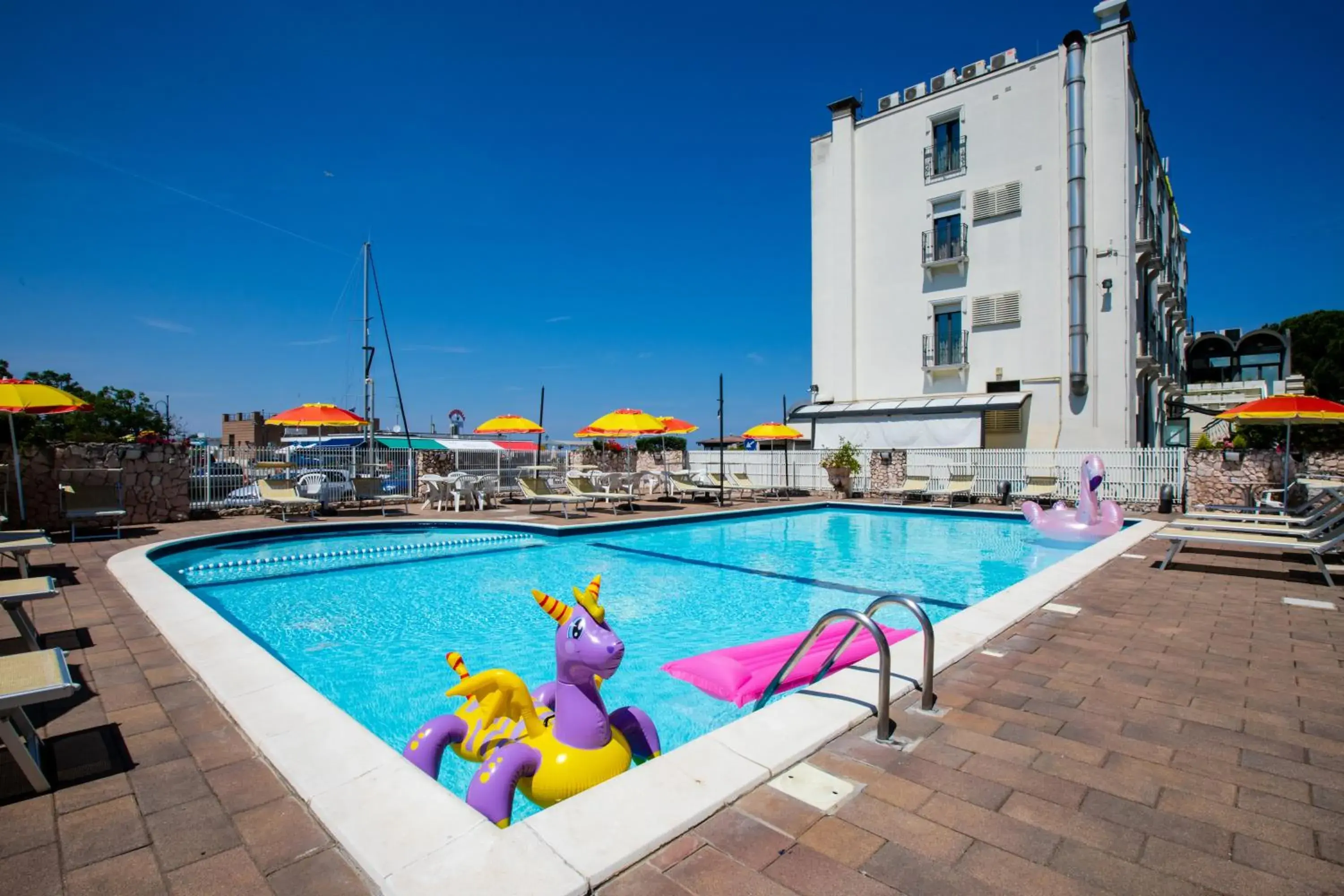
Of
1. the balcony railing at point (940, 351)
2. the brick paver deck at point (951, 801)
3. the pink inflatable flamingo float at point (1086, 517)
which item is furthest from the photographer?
the balcony railing at point (940, 351)

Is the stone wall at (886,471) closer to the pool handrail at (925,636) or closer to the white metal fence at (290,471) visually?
the white metal fence at (290,471)

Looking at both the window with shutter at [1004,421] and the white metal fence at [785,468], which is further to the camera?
the window with shutter at [1004,421]

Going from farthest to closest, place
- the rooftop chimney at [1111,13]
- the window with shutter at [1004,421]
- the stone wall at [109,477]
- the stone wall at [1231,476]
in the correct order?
the window with shutter at [1004,421] → the rooftop chimney at [1111,13] → the stone wall at [1231,476] → the stone wall at [109,477]

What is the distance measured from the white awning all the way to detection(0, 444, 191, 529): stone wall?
20105 mm

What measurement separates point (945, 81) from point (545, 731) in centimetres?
2819

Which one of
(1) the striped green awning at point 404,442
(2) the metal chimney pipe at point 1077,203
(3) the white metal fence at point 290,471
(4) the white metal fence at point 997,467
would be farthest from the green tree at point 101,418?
(2) the metal chimney pipe at point 1077,203

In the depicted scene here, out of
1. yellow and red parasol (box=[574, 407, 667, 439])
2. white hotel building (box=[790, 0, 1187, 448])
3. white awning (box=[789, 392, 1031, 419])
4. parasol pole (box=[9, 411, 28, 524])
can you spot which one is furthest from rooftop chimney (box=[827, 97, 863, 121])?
parasol pole (box=[9, 411, 28, 524])

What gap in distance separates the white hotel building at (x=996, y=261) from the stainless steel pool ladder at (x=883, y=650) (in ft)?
65.4

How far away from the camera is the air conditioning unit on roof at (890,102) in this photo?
2570 centimetres

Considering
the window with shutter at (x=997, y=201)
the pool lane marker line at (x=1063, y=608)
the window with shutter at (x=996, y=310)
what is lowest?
the pool lane marker line at (x=1063, y=608)

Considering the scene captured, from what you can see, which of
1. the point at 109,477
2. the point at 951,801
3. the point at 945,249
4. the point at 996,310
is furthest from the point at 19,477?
the point at 945,249

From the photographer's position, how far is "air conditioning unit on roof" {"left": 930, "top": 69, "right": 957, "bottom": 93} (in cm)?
2431

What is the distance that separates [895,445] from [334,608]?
19707 millimetres

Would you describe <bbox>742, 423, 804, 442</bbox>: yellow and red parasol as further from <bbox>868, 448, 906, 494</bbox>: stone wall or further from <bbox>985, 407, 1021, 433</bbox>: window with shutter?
<bbox>985, 407, 1021, 433</bbox>: window with shutter
